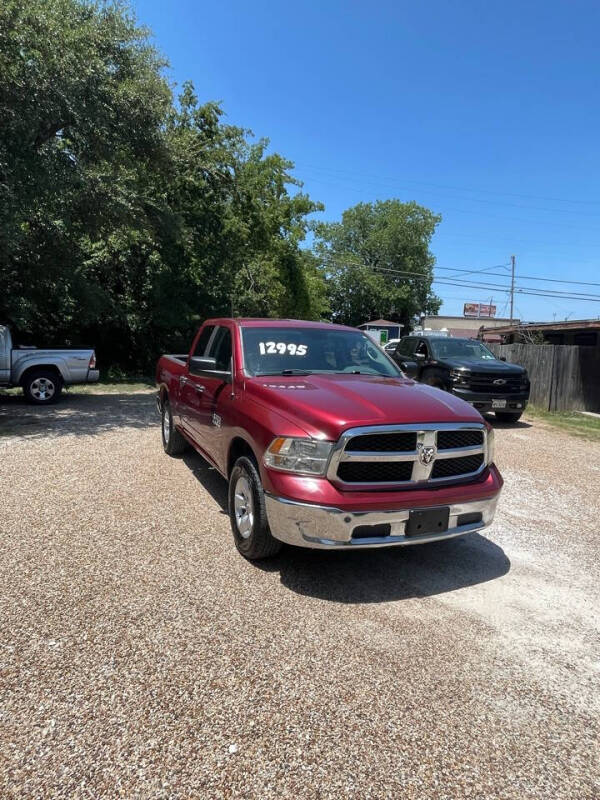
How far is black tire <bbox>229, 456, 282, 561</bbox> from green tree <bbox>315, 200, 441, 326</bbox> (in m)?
62.3

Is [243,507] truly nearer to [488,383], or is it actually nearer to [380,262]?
[488,383]

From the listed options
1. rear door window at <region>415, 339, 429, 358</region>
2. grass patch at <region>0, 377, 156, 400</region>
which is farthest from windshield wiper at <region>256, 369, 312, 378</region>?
grass patch at <region>0, 377, 156, 400</region>

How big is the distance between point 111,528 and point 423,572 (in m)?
2.67

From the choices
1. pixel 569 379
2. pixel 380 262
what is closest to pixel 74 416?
pixel 569 379

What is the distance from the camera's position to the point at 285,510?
326 cm

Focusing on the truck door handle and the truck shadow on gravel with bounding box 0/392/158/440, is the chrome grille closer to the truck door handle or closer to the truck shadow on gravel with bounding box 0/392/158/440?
the truck door handle

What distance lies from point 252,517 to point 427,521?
3.99ft

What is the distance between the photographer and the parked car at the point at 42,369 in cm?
1077

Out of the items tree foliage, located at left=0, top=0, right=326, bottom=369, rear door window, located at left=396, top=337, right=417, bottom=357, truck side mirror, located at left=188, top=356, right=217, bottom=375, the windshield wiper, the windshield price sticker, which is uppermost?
tree foliage, located at left=0, top=0, right=326, bottom=369

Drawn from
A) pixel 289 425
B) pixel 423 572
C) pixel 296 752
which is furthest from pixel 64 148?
pixel 296 752

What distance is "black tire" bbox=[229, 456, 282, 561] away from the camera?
3.56 m

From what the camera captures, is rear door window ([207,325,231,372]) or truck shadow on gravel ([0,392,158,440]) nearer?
rear door window ([207,325,231,372])

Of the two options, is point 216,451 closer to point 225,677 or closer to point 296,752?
point 225,677

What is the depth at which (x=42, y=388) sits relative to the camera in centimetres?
1130
